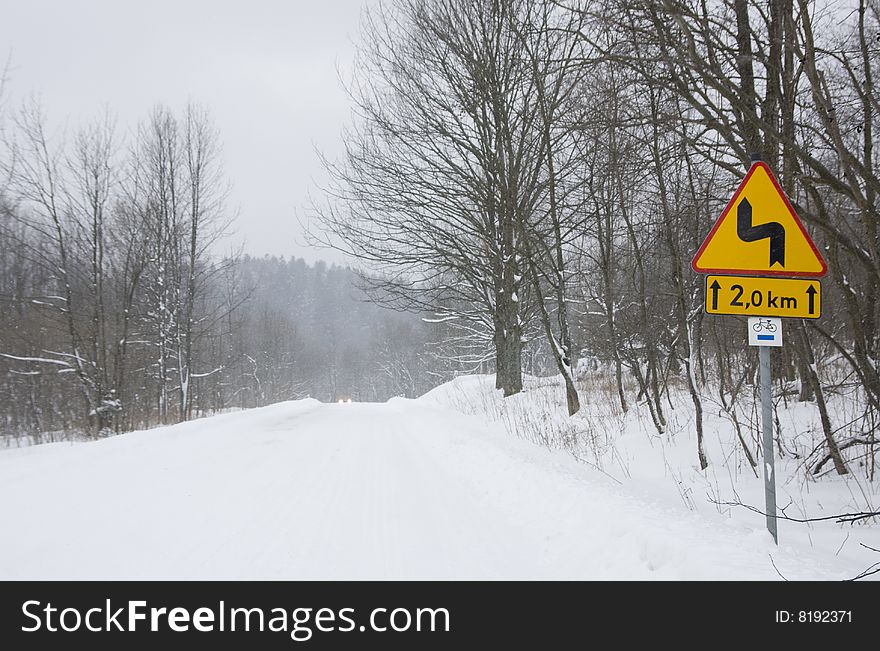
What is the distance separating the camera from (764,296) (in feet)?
10.9

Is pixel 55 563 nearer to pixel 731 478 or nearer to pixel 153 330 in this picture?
pixel 731 478

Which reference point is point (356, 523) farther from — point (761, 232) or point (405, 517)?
point (761, 232)

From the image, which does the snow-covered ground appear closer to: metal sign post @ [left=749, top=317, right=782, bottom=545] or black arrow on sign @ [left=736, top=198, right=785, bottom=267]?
metal sign post @ [left=749, top=317, right=782, bottom=545]

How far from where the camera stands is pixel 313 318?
112 metres

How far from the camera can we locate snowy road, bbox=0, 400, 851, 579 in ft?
10.3

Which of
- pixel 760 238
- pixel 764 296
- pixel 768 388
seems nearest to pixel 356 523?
pixel 768 388

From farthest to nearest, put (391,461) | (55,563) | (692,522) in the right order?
(391,461), (692,522), (55,563)

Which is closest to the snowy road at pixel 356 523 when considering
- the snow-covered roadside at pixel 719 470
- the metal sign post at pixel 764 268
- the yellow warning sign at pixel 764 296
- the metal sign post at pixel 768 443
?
the metal sign post at pixel 768 443

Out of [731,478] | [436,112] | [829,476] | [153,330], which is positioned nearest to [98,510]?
[731,478]

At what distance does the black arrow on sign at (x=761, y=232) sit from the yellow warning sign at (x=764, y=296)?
0.53 feet

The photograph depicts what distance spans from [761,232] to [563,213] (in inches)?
430

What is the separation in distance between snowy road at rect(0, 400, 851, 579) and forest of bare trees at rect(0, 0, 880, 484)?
8.29 ft

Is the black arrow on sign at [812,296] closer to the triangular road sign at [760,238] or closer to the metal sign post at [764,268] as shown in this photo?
the metal sign post at [764,268]
